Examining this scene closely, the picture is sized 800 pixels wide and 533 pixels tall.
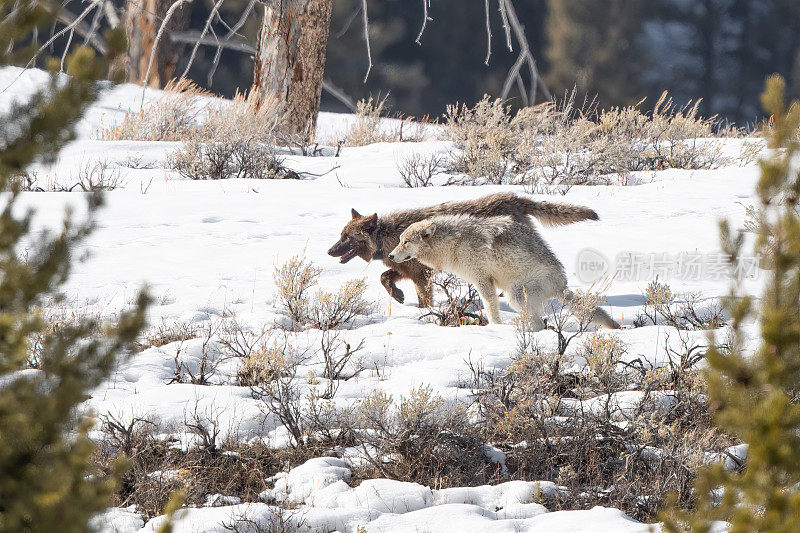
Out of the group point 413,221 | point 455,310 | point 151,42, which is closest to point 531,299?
point 455,310

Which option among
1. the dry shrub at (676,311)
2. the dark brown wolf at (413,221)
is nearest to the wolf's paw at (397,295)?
the dark brown wolf at (413,221)

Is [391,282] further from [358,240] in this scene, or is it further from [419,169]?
[419,169]

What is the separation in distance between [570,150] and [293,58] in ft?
16.7

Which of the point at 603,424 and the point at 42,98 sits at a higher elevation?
the point at 42,98

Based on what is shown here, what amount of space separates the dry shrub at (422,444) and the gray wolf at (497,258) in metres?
2.17

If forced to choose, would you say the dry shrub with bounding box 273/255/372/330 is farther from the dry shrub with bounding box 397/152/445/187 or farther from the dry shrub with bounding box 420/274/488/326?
the dry shrub with bounding box 397/152/445/187

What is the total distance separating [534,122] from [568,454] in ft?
32.3

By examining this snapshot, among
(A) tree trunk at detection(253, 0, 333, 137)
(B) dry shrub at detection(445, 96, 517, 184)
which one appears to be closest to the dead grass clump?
(A) tree trunk at detection(253, 0, 333, 137)

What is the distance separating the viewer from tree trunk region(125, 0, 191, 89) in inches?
790

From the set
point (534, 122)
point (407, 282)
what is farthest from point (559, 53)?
point (407, 282)

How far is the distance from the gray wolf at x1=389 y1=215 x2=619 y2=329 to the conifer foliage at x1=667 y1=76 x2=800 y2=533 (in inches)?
177

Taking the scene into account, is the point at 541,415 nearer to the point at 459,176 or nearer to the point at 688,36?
the point at 459,176

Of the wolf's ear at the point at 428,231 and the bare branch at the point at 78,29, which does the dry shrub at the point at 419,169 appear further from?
the wolf's ear at the point at 428,231

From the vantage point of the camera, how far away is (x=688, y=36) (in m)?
34.9
